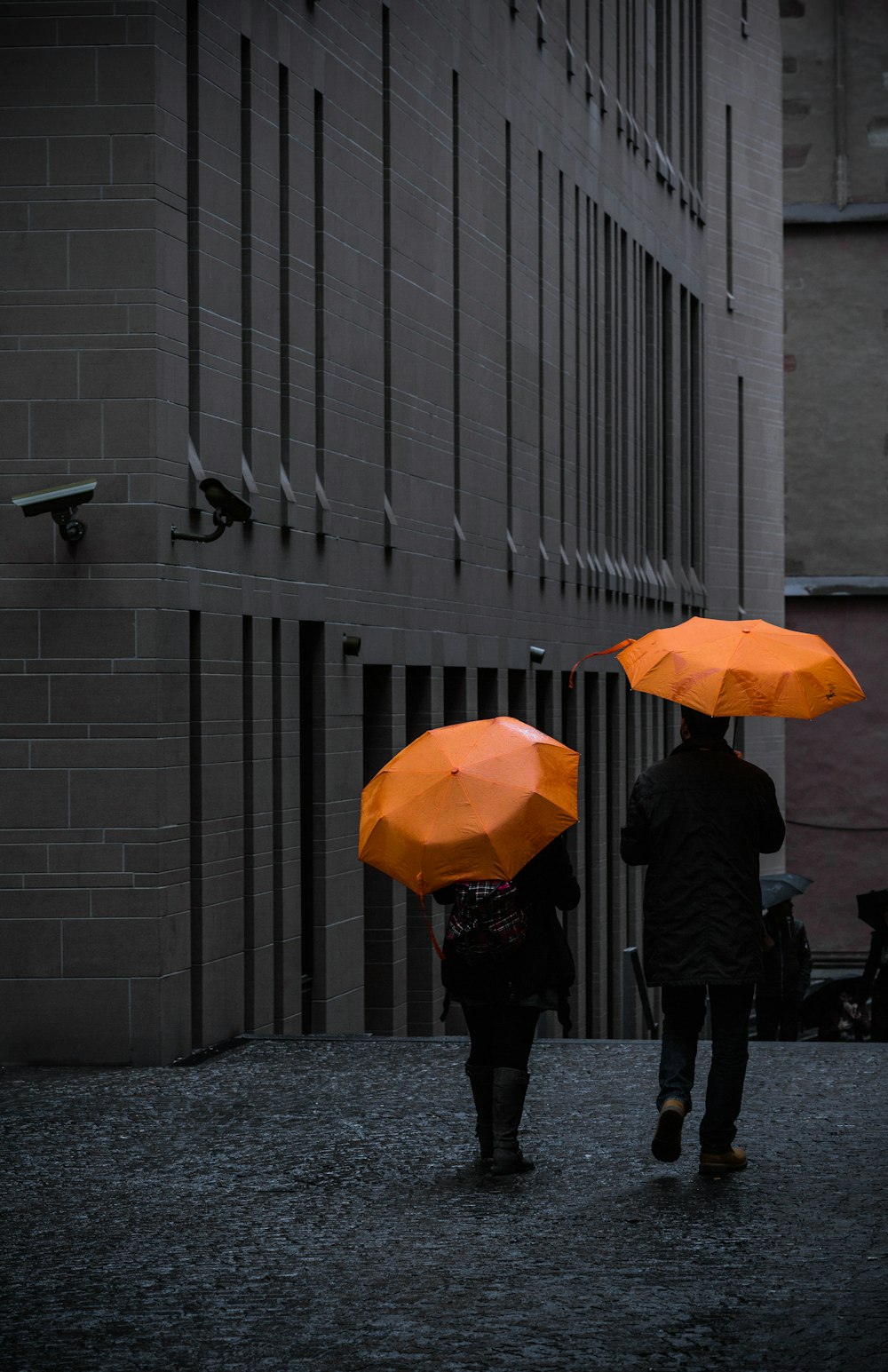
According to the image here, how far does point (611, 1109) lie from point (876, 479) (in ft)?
103

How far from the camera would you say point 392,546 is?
16766 millimetres

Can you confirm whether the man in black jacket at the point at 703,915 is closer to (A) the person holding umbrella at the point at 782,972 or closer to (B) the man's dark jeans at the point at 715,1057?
A: (B) the man's dark jeans at the point at 715,1057

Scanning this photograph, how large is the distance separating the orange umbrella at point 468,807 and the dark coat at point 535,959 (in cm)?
19

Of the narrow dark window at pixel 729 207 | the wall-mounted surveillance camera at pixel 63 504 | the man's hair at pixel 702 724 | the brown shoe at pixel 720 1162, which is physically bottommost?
the brown shoe at pixel 720 1162

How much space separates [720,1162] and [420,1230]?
4.46 ft

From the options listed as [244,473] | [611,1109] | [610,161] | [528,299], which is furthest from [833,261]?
A: [611,1109]

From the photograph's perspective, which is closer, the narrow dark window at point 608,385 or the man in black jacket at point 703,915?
the man in black jacket at point 703,915

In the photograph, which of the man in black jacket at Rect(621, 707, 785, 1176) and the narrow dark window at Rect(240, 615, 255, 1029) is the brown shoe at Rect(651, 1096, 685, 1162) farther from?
the narrow dark window at Rect(240, 615, 255, 1029)

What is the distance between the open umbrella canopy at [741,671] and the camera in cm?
852

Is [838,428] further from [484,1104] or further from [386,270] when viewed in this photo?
[484,1104]

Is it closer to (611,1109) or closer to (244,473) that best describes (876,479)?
(244,473)

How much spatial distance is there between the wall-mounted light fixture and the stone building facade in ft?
89.8

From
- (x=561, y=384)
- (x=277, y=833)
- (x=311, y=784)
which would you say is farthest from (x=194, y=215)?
(x=561, y=384)

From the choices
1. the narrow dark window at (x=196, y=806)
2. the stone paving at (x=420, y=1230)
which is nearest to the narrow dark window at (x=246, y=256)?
the narrow dark window at (x=196, y=806)
